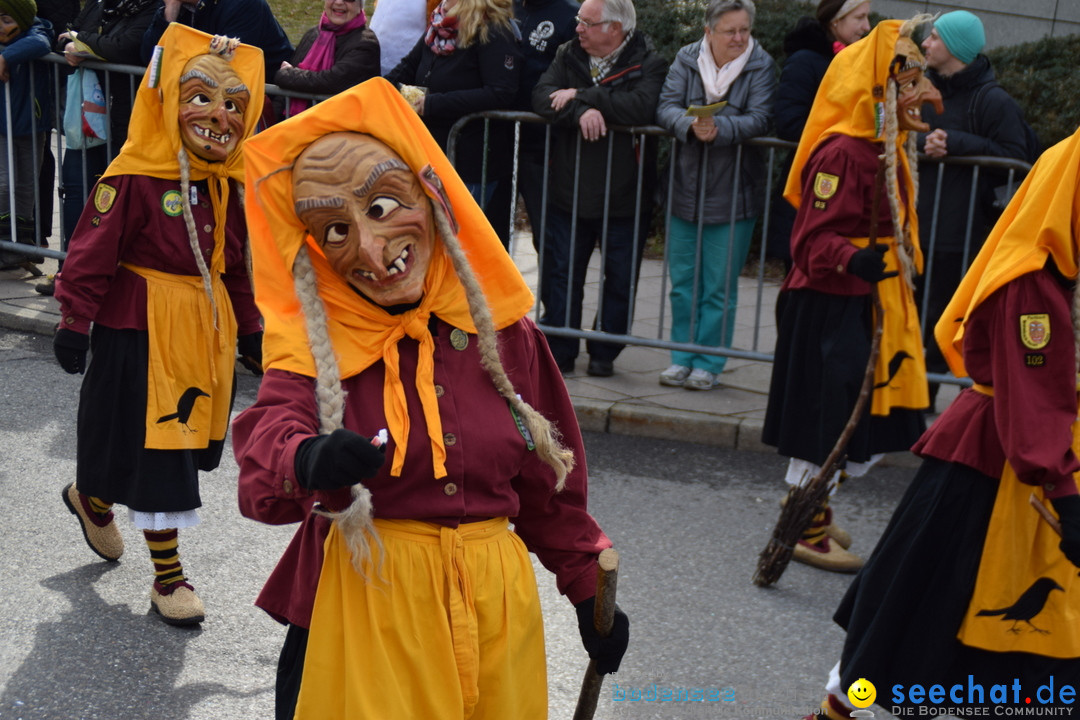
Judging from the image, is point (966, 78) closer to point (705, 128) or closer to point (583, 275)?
point (705, 128)

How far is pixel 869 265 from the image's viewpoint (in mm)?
4863

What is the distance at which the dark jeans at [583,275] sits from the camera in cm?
745

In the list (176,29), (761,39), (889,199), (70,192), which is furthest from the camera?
(761,39)

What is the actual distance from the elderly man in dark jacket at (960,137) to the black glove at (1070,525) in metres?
3.71

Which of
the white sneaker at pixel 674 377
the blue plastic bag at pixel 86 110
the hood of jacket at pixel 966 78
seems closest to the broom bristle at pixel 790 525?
the white sneaker at pixel 674 377

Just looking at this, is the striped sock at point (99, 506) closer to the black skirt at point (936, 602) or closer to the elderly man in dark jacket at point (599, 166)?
the black skirt at point (936, 602)

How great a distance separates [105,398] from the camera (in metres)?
4.62

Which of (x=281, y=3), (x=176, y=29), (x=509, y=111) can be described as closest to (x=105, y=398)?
(x=176, y=29)

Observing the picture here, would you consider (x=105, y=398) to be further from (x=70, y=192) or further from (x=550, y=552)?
(x=70, y=192)

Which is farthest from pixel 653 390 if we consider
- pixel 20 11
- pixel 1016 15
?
pixel 1016 15

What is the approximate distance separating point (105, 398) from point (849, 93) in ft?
9.62

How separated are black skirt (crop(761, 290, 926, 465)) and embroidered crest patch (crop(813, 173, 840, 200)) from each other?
0.40 m

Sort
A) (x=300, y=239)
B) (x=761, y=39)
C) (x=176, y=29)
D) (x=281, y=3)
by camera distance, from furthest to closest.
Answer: (x=281, y=3)
(x=761, y=39)
(x=176, y=29)
(x=300, y=239)

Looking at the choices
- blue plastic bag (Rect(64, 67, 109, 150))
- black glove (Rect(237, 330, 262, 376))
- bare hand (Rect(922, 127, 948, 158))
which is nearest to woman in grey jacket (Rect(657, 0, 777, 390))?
bare hand (Rect(922, 127, 948, 158))
